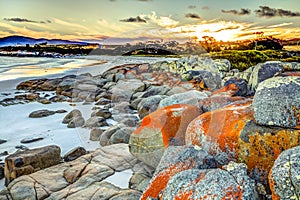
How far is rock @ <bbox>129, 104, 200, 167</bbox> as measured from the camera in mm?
5422

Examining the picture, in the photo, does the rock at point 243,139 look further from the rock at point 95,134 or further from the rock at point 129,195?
the rock at point 95,134

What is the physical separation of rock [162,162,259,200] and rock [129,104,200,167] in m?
1.95

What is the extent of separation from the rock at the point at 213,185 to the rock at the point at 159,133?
195 centimetres

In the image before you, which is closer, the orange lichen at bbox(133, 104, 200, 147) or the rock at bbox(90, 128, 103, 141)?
the orange lichen at bbox(133, 104, 200, 147)

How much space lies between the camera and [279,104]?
4.02 metres

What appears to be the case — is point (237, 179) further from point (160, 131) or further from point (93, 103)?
point (93, 103)

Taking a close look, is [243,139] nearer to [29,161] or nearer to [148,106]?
[29,161]

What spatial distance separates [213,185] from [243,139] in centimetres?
121

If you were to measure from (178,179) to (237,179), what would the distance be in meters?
0.65

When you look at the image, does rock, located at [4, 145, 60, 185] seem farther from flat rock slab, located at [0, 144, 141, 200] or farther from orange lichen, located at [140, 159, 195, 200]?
orange lichen, located at [140, 159, 195, 200]

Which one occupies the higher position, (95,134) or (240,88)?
(240,88)

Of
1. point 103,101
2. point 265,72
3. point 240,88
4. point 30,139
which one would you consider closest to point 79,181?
point 30,139

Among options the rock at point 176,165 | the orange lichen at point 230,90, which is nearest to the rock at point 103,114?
the orange lichen at point 230,90

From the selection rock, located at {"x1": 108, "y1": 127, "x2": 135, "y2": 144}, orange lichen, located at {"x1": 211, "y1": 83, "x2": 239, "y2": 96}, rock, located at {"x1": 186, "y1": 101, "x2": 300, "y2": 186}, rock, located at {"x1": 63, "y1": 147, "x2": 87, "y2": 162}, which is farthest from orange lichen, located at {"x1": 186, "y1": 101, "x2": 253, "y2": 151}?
rock, located at {"x1": 63, "y1": 147, "x2": 87, "y2": 162}
